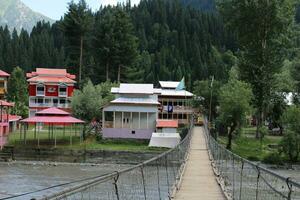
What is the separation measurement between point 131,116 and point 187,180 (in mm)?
42393

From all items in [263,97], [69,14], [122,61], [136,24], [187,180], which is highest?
[136,24]

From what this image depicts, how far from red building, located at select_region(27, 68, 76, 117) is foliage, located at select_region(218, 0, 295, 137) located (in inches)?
1225

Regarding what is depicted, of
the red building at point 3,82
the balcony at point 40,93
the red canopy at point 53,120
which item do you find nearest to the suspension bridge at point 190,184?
the red canopy at point 53,120

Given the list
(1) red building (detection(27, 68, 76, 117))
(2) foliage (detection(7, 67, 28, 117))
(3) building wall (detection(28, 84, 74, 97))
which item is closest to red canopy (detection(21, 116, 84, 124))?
(1) red building (detection(27, 68, 76, 117))

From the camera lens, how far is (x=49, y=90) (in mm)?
76062

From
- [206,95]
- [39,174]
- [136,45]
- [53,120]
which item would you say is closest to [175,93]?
[206,95]

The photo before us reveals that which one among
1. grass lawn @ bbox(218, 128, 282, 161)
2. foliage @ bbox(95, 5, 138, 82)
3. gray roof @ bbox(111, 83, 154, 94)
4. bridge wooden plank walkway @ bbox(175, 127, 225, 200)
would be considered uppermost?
foliage @ bbox(95, 5, 138, 82)

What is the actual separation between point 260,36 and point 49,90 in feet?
117

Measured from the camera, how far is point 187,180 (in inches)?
682

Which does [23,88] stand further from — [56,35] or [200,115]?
[56,35]

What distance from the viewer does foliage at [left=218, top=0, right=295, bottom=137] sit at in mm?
49125

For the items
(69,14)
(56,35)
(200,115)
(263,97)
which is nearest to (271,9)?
(263,97)

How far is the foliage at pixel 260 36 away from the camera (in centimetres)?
4912

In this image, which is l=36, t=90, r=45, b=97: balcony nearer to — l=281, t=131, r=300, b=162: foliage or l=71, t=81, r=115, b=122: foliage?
l=71, t=81, r=115, b=122: foliage
